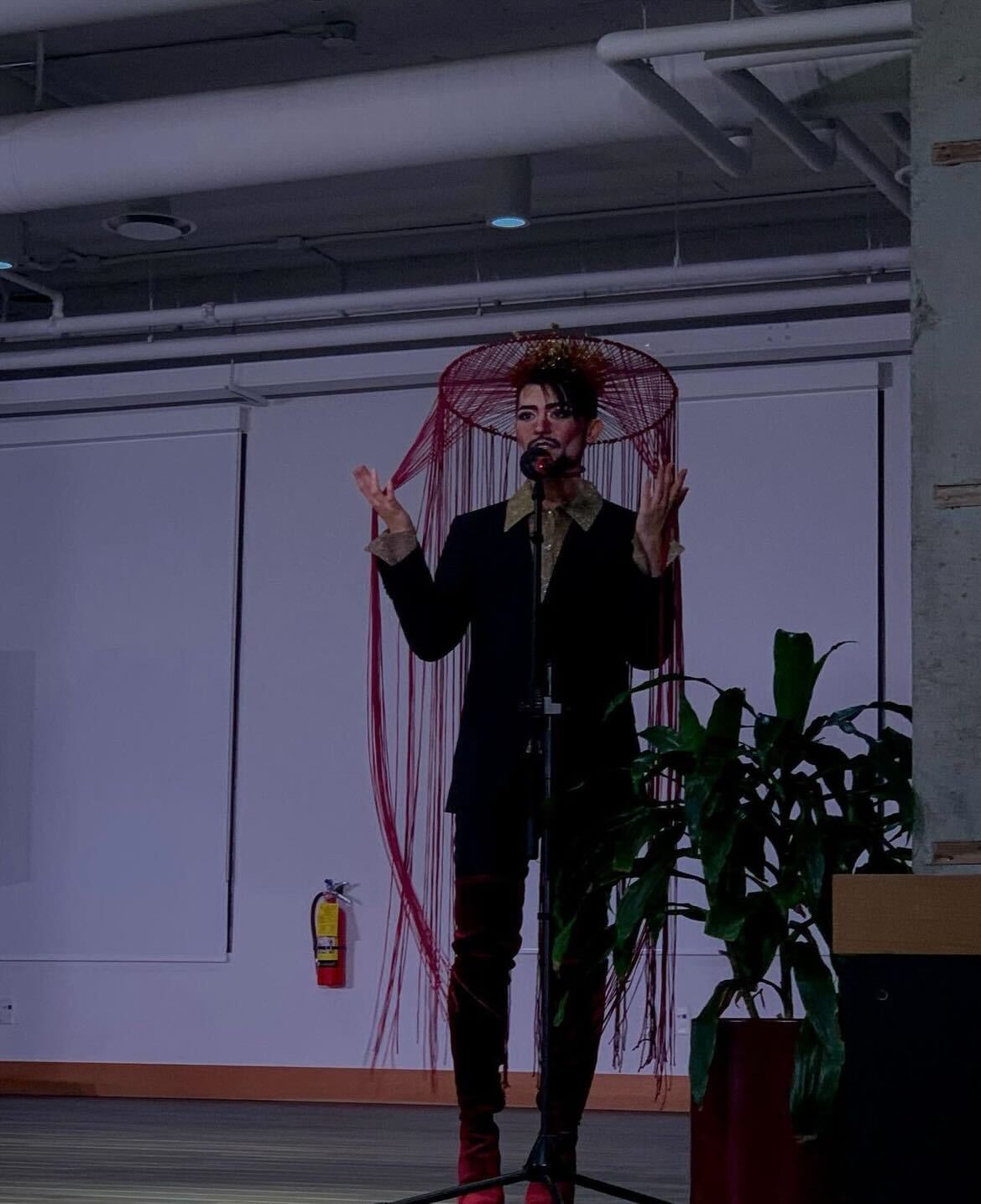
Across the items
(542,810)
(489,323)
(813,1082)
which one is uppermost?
(489,323)

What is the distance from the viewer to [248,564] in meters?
6.73

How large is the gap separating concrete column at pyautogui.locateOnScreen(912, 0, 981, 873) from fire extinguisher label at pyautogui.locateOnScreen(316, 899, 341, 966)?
14.2 ft

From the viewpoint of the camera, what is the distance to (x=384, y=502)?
3.01m

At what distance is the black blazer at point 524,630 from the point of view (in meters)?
2.95

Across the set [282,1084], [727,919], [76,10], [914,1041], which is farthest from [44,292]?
[914,1041]

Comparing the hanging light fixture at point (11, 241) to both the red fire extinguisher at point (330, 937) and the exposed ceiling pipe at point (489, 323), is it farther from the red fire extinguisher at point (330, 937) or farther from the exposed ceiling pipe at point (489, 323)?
the red fire extinguisher at point (330, 937)

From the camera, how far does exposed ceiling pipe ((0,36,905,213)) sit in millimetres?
4145

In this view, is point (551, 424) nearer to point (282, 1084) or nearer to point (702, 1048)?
point (702, 1048)

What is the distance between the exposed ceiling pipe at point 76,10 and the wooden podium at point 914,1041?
2699 mm

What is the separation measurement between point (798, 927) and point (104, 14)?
252 cm

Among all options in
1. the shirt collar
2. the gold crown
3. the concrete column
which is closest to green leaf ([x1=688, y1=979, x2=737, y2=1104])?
the concrete column

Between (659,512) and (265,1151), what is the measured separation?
2377 mm

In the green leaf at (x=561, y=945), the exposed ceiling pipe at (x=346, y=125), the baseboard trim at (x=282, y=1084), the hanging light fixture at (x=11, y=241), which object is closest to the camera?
the green leaf at (x=561, y=945)

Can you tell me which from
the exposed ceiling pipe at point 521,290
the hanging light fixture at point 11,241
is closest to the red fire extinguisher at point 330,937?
the exposed ceiling pipe at point 521,290
